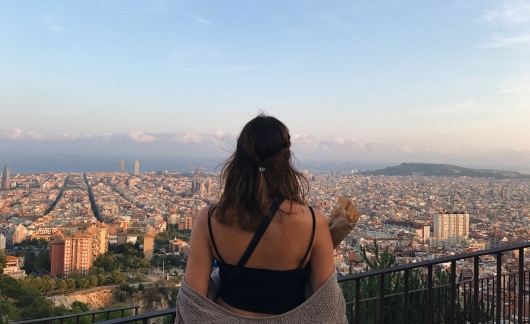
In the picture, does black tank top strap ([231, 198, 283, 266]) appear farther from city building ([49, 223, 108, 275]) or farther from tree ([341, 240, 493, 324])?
city building ([49, 223, 108, 275])

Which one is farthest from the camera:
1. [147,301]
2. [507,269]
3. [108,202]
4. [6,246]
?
[108,202]

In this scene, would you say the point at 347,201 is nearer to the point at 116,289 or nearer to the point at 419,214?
the point at 116,289

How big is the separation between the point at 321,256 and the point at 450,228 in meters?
17.8

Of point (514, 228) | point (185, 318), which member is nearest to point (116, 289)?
point (514, 228)

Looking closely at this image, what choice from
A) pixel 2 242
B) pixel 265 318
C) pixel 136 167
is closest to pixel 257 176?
pixel 265 318

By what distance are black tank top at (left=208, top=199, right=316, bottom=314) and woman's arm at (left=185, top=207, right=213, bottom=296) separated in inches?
1.2

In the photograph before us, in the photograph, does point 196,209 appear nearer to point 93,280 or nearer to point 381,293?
point 93,280

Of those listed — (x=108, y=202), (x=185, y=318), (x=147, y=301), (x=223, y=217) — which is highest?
(x=223, y=217)

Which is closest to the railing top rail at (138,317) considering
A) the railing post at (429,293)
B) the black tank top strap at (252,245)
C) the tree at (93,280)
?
the black tank top strap at (252,245)

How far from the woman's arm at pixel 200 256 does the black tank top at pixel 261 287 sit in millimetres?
32

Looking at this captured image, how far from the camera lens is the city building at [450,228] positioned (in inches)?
655

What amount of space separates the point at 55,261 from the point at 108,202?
599 inches

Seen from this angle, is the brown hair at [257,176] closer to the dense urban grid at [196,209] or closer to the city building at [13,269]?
the dense urban grid at [196,209]

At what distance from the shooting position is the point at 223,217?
1.43m
